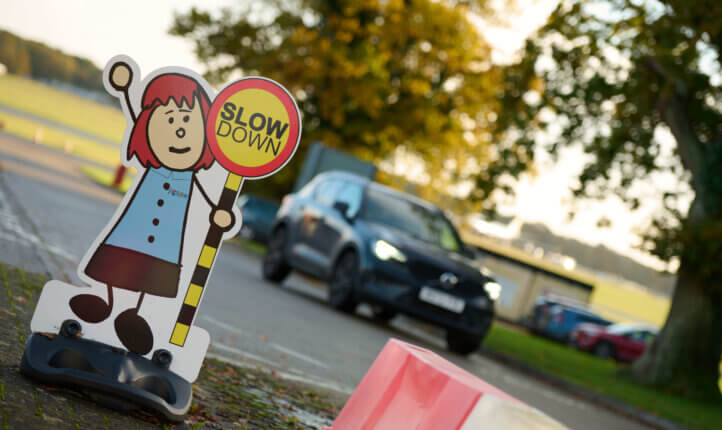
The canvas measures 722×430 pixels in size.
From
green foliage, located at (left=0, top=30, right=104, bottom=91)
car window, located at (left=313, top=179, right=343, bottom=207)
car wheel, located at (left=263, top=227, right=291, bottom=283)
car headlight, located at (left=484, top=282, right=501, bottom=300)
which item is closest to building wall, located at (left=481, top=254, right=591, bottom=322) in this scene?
car wheel, located at (left=263, top=227, right=291, bottom=283)

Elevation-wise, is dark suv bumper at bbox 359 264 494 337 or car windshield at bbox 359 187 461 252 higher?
car windshield at bbox 359 187 461 252

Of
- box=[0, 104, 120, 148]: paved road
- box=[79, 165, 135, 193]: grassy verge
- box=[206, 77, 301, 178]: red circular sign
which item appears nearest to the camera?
box=[206, 77, 301, 178]: red circular sign

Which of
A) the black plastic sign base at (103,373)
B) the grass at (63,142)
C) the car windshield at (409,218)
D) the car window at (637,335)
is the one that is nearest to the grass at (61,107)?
the grass at (63,142)

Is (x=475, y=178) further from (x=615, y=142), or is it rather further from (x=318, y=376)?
(x=318, y=376)

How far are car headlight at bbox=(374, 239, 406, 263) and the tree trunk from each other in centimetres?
783

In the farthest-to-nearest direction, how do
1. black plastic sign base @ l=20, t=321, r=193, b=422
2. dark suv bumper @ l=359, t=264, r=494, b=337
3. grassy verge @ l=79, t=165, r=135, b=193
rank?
grassy verge @ l=79, t=165, r=135, b=193
dark suv bumper @ l=359, t=264, r=494, b=337
black plastic sign base @ l=20, t=321, r=193, b=422

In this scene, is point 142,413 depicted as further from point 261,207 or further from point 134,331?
point 261,207

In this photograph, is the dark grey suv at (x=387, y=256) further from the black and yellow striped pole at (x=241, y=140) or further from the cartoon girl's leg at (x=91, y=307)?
the cartoon girl's leg at (x=91, y=307)

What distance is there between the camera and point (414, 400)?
4.61 m

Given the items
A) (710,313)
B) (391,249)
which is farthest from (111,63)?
(710,313)

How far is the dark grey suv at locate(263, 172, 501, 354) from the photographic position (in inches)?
493

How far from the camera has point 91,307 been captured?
4660 mm

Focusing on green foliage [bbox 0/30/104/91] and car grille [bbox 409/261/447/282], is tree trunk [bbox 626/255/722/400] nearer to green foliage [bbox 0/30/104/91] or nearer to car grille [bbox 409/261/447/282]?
car grille [bbox 409/261/447/282]

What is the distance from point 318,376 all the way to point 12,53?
12519 centimetres
